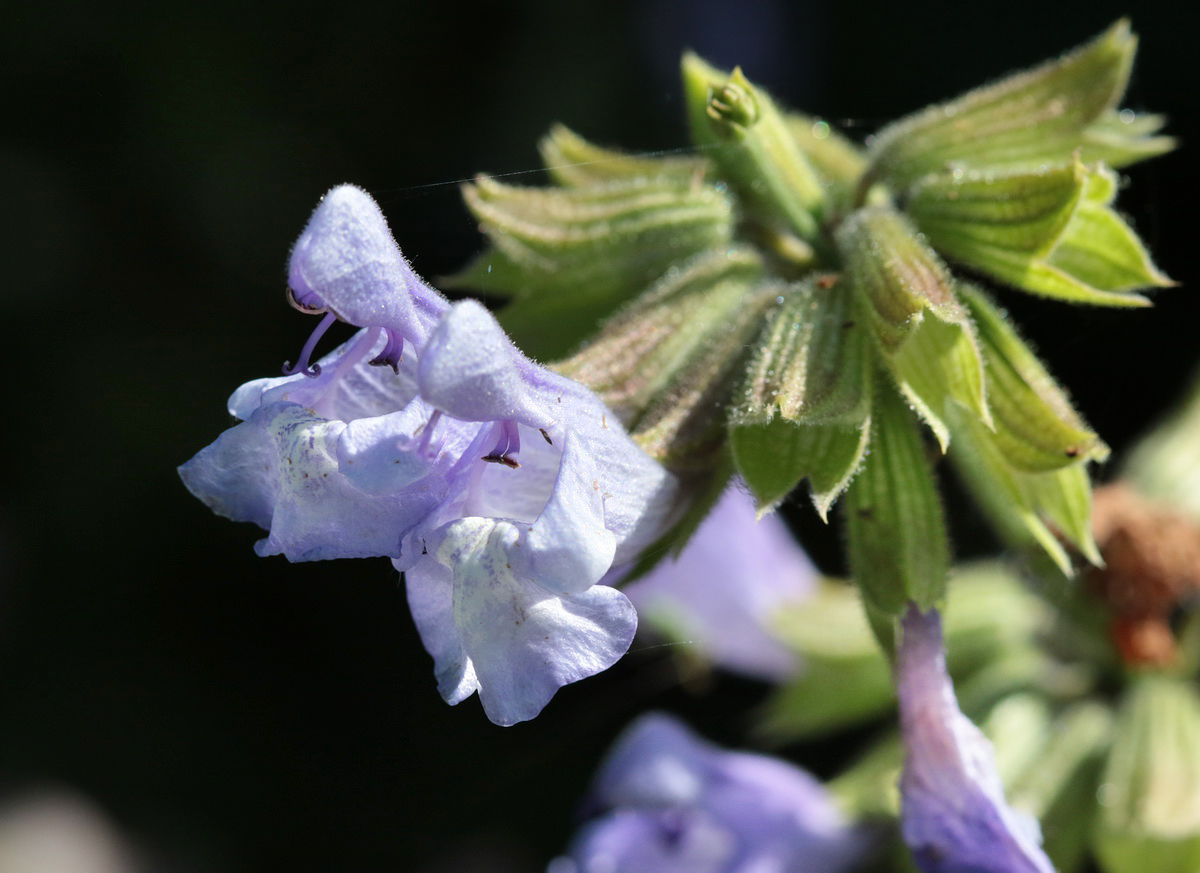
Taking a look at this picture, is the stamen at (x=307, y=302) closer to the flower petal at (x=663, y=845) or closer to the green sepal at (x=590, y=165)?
the green sepal at (x=590, y=165)

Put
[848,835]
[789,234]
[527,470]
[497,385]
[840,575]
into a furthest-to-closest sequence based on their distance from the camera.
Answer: [840,575] → [848,835] → [789,234] → [527,470] → [497,385]

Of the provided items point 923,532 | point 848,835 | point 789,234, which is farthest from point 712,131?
point 848,835

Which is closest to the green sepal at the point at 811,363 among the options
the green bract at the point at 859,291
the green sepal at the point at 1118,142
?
the green bract at the point at 859,291

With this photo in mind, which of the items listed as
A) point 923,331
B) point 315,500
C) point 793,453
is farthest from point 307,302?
point 923,331

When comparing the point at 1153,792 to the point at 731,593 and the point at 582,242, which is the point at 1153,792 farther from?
the point at 582,242

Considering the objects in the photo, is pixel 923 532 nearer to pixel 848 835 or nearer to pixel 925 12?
pixel 848 835

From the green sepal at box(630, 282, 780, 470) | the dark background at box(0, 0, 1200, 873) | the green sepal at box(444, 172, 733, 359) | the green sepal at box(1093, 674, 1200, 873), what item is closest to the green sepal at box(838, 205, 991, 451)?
the green sepal at box(630, 282, 780, 470)
